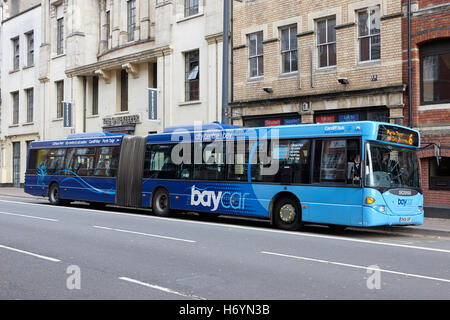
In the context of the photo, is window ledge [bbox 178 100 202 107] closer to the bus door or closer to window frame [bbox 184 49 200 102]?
window frame [bbox 184 49 200 102]

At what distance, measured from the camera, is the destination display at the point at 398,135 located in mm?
12859

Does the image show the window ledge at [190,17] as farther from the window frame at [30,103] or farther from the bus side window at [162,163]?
the window frame at [30,103]

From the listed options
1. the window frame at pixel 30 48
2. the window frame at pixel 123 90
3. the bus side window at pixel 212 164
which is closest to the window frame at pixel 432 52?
the bus side window at pixel 212 164

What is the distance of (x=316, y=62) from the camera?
20.2 meters

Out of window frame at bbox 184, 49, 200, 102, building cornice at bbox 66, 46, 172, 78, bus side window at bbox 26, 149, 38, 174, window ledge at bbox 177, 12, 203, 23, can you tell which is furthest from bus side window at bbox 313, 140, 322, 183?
bus side window at bbox 26, 149, 38, 174

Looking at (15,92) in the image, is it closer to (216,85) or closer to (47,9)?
(47,9)

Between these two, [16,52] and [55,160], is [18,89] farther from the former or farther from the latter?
[55,160]

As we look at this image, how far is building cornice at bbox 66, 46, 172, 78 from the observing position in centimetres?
2692

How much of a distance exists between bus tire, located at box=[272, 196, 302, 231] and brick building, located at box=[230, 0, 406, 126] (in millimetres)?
5679

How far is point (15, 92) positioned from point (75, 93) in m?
9.31

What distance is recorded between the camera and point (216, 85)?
24.2m

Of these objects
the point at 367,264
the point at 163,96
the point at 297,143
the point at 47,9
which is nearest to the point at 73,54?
the point at 47,9

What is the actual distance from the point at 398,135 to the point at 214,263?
6.83 m

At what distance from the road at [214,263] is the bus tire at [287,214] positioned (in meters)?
0.43
